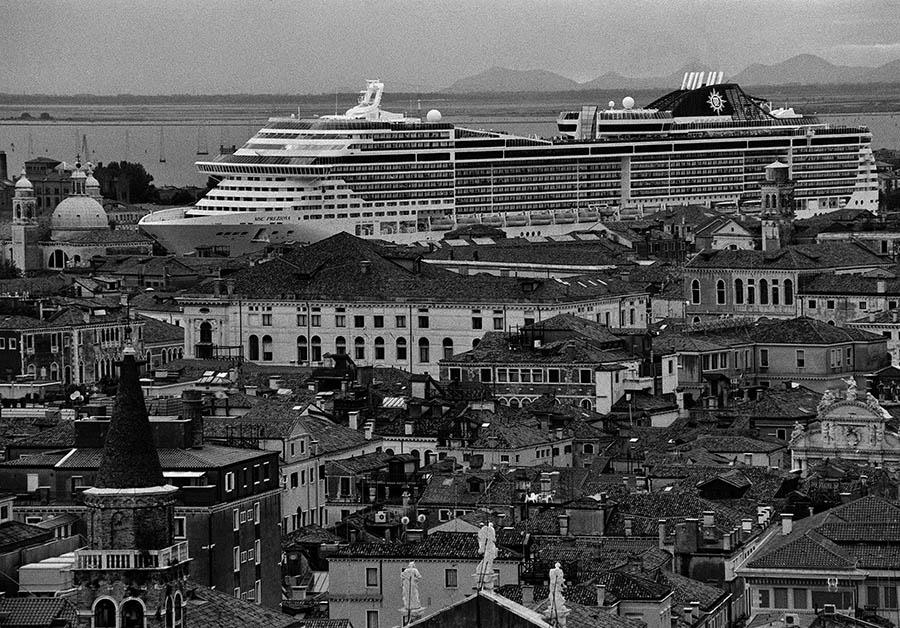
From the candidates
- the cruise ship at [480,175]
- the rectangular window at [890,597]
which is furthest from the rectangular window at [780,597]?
the cruise ship at [480,175]

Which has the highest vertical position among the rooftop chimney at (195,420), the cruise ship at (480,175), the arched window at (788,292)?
the cruise ship at (480,175)

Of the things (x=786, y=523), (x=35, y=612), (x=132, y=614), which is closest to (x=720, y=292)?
(x=786, y=523)

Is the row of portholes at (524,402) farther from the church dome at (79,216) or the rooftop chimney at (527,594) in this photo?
the church dome at (79,216)

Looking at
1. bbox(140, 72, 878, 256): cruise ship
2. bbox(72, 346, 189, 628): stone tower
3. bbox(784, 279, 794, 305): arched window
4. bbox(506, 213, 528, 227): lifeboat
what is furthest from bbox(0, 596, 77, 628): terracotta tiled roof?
bbox(506, 213, 528, 227): lifeboat

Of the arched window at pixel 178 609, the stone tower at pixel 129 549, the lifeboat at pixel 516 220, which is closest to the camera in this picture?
the stone tower at pixel 129 549

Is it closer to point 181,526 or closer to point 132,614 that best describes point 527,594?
point 132,614

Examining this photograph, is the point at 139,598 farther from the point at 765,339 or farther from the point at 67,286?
the point at 67,286
